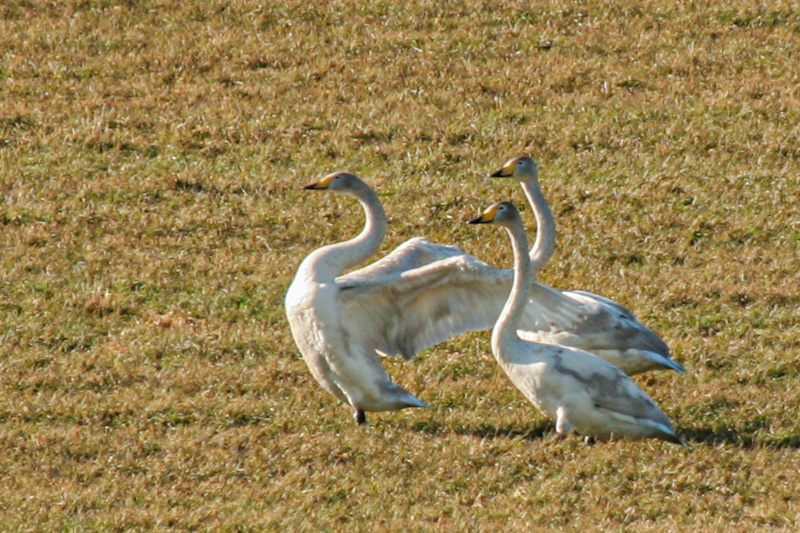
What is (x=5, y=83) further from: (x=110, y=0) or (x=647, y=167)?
(x=647, y=167)

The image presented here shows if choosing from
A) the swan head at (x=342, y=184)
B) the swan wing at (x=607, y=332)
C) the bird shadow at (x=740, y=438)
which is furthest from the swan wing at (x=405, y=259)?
the bird shadow at (x=740, y=438)

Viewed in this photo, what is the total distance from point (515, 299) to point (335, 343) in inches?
45.3

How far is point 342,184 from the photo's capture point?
32.4ft

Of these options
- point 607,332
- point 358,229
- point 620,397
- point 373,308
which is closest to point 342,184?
point 373,308

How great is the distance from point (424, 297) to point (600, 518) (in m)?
2.39

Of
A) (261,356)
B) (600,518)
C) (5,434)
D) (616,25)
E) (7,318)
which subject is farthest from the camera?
(616,25)

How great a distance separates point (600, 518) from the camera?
752cm

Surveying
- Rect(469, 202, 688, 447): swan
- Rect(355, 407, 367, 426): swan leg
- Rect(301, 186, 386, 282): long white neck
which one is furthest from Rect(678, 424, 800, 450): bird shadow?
Rect(301, 186, 386, 282): long white neck

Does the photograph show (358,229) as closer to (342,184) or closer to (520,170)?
(520,170)

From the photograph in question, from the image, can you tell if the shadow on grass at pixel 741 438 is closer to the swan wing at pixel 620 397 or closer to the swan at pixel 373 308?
the swan wing at pixel 620 397

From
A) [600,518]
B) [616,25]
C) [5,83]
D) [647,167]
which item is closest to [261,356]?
[600,518]

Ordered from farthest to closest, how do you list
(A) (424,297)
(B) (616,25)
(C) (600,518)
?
(B) (616,25) → (A) (424,297) → (C) (600,518)

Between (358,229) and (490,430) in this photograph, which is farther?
(358,229)

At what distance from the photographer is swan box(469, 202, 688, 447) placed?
841cm
